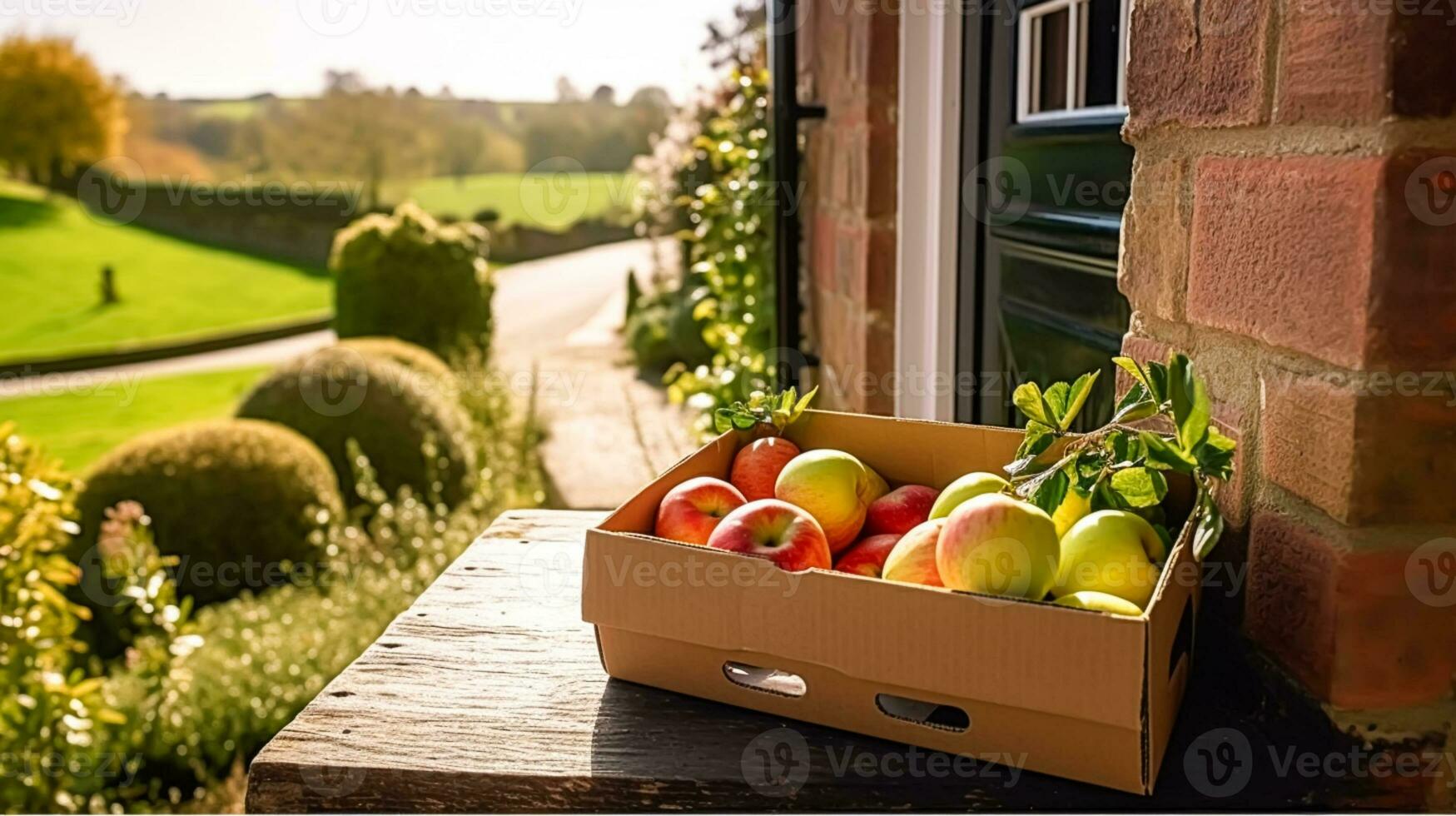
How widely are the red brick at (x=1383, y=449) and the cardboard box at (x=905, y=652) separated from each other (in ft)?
0.34

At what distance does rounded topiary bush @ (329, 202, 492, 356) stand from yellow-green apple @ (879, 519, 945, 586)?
19.0 feet

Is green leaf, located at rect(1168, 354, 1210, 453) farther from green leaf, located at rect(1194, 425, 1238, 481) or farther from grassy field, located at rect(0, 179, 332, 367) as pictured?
grassy field, located at rect(0, 179, 332, 367)

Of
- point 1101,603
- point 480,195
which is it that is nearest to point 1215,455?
point 1101,603

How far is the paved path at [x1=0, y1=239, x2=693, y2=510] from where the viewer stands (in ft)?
16.9

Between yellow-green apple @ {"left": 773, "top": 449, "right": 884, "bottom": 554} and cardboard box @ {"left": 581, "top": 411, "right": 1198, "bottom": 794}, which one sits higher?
yellow-green apple @ {"left": 773, "top": 449, "right": 884, "bottom": 554}

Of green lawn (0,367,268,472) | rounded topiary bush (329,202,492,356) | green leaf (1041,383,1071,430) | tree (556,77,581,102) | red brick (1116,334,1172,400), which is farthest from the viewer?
green lawn (0,367,268,472)

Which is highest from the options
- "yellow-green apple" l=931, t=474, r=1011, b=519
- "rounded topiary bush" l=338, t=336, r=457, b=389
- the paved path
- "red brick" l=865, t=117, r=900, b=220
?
"red brick" l=865, t=117, r=900, b=220

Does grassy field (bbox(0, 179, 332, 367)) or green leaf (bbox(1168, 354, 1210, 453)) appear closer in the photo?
green leaf (bbox(1168, 354, 1210, 453))

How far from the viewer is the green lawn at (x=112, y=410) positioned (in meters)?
8.03

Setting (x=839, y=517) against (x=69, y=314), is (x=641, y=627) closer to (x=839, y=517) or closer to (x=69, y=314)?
(x=839, y=517)

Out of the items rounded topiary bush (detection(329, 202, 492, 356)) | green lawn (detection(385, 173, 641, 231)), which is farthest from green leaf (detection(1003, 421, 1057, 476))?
green lawn (detection(385, 173, 641, 231))

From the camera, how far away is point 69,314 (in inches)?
394

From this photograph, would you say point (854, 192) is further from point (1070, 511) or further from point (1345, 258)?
point (1345, 258)

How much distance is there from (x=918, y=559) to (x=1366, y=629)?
0.31 m
